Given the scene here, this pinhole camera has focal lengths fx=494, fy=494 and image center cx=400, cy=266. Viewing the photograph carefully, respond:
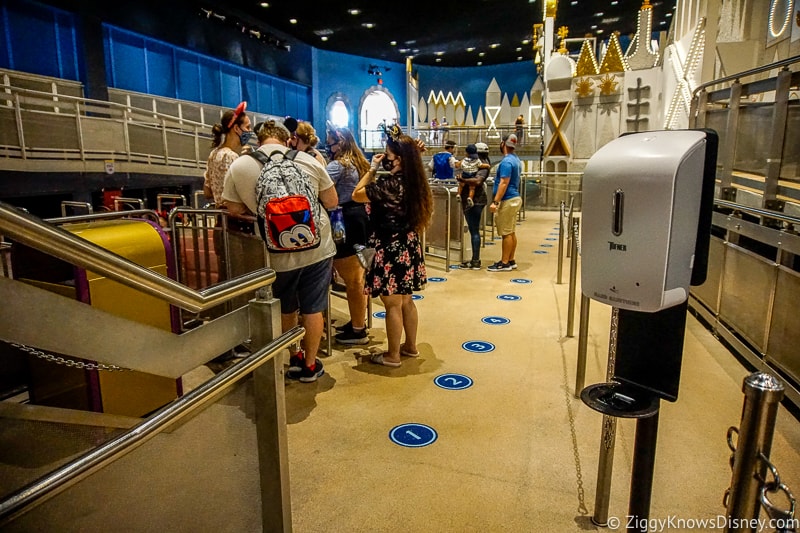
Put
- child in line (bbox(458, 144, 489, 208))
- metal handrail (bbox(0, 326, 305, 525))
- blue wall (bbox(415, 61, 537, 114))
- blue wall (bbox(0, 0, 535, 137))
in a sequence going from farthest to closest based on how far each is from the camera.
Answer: blue wall (bbox(415, 61, 537, 114)) < blue wall (bbox(0, 0, 535, 137)) < child in line (bbox(458, 144, 489, 208)) < metal handrail (bbox(0, 326, 305, 525))

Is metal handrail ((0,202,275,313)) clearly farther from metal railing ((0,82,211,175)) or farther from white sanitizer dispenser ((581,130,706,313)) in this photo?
metal railing ((0,82,211,175))

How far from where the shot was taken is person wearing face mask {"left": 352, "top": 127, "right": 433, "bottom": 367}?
3059 mm

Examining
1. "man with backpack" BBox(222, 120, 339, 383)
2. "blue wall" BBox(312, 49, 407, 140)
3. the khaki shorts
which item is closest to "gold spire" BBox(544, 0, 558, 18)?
the khaki shorts

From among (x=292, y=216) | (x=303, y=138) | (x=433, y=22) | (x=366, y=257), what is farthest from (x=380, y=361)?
(x=433, y=22)

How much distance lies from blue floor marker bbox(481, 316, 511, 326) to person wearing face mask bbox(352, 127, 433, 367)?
113cm

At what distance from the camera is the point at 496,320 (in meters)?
4.31

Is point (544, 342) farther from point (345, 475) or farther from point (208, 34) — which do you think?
point (208, 34)

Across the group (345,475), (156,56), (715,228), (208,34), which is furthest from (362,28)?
(345,475)

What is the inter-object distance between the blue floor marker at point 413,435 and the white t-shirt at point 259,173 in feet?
3.41

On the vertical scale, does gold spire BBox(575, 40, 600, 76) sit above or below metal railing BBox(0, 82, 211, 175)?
above

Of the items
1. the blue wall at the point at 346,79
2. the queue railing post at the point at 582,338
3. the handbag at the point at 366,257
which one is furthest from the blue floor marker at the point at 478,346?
the blue wall at the point at 346,79

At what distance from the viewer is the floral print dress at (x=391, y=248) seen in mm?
3102

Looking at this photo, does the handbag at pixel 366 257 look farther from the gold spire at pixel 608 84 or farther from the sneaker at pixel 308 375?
the gold spire at pixel 608 84

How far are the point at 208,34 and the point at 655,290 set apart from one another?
56.8 ft
